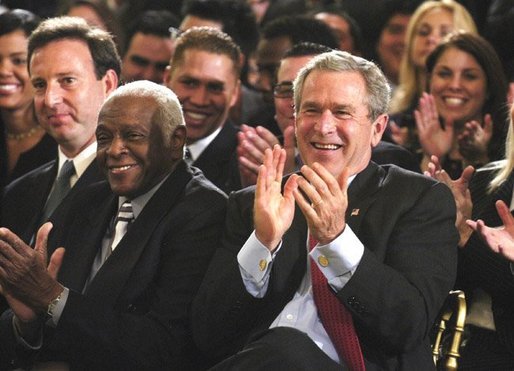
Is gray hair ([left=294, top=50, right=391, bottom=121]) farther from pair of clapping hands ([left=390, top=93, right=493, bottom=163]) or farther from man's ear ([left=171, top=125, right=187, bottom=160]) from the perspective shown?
pair of clapping hands ([left=390, top=93, right=493, bottom=163])

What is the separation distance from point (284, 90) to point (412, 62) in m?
1.46

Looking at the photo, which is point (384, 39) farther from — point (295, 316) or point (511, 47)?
point (295, 316)

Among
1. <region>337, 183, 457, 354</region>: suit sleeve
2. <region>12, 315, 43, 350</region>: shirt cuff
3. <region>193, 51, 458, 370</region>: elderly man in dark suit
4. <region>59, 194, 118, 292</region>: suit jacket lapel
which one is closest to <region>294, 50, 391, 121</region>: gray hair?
<region>193, 51, 458, 370</region>: elderly man in dark suit

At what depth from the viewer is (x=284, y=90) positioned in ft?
15.1

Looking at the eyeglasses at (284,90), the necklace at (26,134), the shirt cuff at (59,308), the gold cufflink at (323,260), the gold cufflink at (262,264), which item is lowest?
the shirt cuff at (59,308)

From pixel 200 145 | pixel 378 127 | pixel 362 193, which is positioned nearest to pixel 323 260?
pixel 362 193

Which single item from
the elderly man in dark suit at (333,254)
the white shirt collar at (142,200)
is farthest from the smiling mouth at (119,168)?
the elderly man in dark suit at (333,254)

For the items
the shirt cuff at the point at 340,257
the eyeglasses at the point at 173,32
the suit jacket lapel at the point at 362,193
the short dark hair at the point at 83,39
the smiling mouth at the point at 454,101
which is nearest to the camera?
the shirt cuff at the point at 340,257

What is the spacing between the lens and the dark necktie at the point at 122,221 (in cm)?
363

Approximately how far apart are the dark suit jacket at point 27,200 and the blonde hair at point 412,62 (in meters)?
1.95

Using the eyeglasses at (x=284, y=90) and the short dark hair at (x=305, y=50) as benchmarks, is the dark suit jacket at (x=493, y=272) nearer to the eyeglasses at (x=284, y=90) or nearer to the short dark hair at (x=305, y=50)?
the eyeglasses at (x=284, y=90)

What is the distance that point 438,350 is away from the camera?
3.45 meters

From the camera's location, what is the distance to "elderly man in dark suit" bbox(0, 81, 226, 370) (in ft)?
11.0

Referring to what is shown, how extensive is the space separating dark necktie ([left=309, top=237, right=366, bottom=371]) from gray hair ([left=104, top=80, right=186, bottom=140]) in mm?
733
